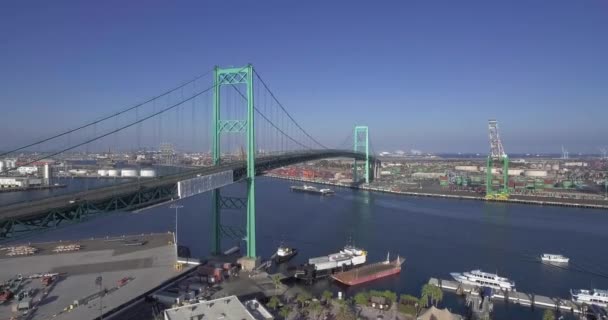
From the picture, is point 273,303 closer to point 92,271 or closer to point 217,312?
point 217,312

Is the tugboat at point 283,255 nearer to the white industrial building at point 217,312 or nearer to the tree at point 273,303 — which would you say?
the tree at point 273,303

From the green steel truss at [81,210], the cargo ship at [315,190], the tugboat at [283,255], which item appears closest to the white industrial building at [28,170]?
the cargo ship at [315,190]

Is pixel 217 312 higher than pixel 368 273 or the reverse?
higher

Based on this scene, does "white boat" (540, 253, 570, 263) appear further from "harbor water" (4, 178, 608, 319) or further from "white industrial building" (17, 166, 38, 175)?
"white industrial building" (17, 166, 38, 175)

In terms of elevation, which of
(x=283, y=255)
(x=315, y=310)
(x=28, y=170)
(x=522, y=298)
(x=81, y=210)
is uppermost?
(x=81, y=210)

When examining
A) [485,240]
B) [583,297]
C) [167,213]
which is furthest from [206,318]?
[167,213]

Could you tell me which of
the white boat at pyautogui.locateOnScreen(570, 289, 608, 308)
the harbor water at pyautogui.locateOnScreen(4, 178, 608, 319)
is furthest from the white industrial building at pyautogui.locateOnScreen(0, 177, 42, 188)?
the white boat at pyautogui.locateOnScreen(570, 289, 608, 308)

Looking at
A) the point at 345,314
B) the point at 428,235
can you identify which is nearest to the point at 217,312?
the point at 345,314
